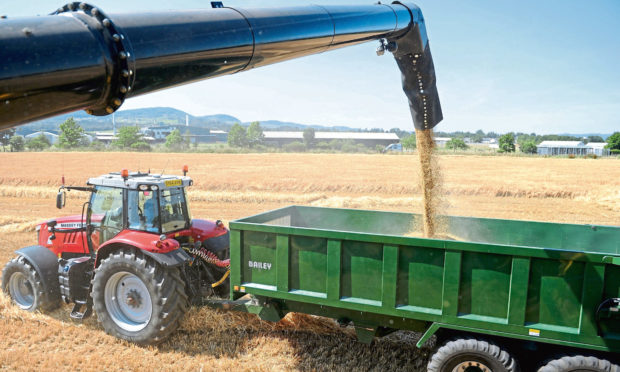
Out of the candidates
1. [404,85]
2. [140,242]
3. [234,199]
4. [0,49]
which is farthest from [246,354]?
[234,199]

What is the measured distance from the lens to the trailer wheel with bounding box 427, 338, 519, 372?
418 cm

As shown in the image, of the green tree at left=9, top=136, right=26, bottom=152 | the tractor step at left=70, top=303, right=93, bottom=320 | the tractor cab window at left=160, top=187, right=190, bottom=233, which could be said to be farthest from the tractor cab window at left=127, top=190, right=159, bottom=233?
the green tree at left=9, top=136, right=26, bottom=152

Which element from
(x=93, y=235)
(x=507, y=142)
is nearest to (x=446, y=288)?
(x=93, y=235)

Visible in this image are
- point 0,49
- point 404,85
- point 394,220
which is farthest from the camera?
point 394,220

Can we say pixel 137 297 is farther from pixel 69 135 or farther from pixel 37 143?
pixel 37 143

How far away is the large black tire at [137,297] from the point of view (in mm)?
5453

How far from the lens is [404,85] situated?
5.18 metres

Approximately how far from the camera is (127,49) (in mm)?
1848

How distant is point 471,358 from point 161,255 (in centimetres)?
367

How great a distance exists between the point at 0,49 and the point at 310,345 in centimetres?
499

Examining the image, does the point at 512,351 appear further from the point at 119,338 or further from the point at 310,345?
the point at 119,338

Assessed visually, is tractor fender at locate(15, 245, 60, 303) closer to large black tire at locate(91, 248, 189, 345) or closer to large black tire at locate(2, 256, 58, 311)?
large black tire at locate(2, 256, 58, 311)

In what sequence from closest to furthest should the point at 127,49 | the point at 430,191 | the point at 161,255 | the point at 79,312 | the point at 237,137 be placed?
the point at 127,49
the point at 161,255
the point at 79,312
the point at 430,191
the point at 237,137

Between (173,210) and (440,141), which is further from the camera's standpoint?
(440,141)
